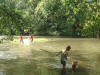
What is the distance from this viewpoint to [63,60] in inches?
492

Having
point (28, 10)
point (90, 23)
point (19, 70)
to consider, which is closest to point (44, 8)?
point (28, 10)

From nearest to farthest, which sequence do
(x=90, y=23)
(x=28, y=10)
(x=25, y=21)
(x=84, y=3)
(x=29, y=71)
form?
(x=90, y=23) < (x=84, y=3) < (x=25, y=21) < (x=29, y=71) < (x=28, y=10)

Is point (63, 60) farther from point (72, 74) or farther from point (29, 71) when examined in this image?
point (29, 71)

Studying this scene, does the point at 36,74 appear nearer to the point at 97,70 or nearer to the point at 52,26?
the point at 97,70

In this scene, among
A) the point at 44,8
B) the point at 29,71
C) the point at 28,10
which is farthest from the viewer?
the point at 28,10

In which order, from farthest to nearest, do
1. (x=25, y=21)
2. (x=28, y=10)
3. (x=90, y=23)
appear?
(x=28, y=10) → (x=25, y=21) → (x=90, y=23)

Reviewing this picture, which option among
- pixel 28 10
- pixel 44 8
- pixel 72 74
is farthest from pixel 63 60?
pixel 28 10

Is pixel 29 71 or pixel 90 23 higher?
pixel 90 23

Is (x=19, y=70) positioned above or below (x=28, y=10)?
below

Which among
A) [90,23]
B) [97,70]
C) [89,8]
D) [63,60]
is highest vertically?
[89,8]

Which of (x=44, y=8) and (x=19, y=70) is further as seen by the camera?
(x=44, y=8)

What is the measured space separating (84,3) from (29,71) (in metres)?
5.70

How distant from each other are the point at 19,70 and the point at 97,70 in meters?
5.26

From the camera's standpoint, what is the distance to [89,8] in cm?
1130
